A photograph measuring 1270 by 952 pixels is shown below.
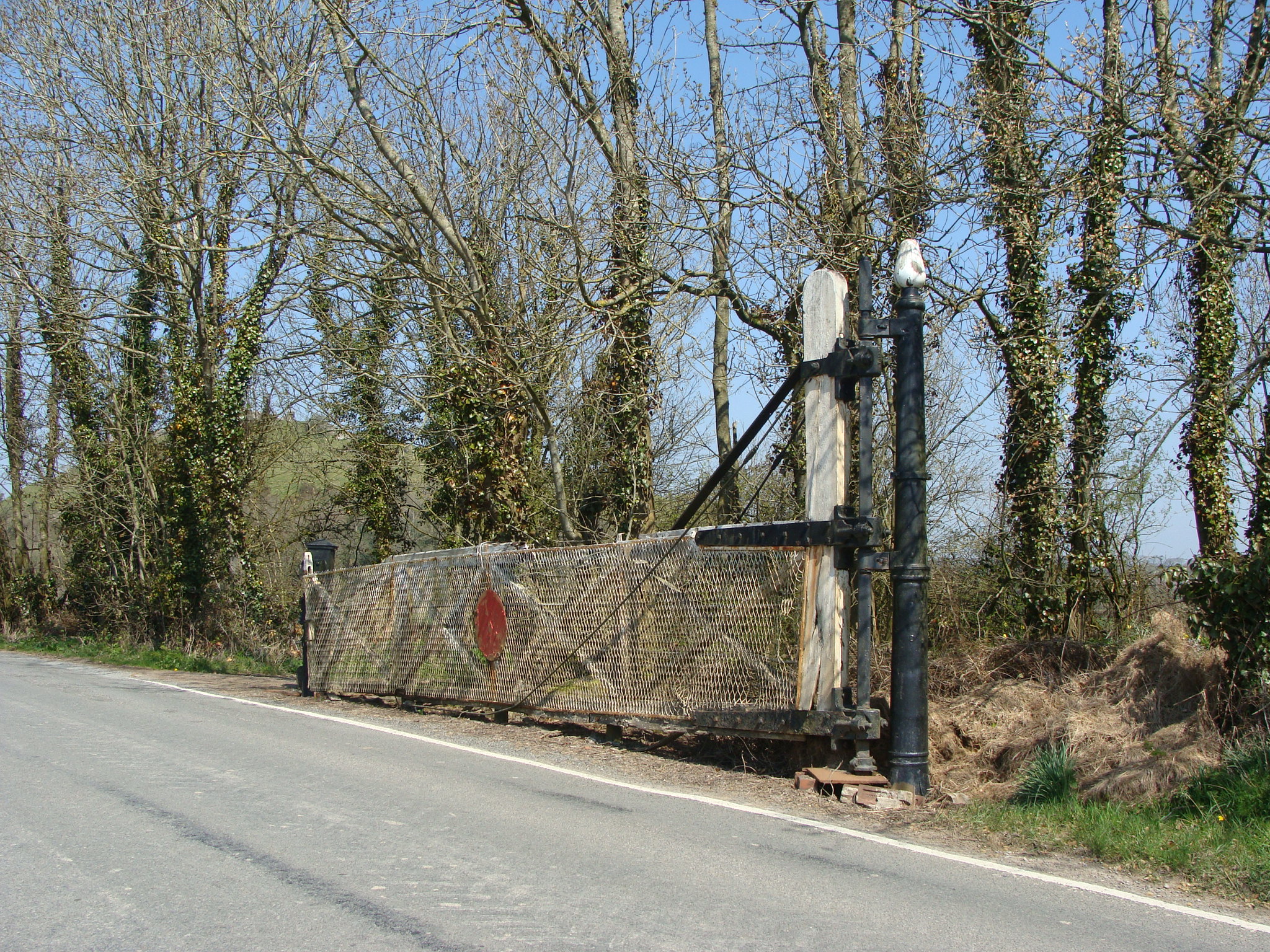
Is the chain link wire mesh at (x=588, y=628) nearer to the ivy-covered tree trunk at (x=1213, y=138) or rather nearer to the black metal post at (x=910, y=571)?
the black metal post at (x=910, y=571)

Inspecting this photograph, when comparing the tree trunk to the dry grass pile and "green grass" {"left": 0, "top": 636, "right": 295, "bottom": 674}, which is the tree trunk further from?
"green grass" {"left": 0, "top": 636, "right": 295, "bottom": 674}

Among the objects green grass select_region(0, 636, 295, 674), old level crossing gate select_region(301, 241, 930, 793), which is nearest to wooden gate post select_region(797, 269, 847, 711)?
old level crossing gate select_region(301, 241, 930, 793)

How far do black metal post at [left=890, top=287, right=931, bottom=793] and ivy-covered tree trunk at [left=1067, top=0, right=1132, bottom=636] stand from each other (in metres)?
2.31

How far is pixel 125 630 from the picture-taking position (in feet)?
87.9

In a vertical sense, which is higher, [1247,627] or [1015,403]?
[1015,403]

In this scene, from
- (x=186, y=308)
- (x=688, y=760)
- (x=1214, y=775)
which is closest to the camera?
(x=1214, y=775)

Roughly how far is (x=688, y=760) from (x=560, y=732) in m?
1.91

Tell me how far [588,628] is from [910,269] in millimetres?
4583

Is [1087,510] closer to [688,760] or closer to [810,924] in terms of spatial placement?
[688,760]

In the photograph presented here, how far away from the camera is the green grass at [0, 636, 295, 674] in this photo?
20703 mm

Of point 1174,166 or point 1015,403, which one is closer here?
point 1174,166

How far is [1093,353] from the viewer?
13906 millimetres

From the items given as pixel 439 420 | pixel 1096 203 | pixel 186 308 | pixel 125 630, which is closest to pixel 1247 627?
pixel 1096 203

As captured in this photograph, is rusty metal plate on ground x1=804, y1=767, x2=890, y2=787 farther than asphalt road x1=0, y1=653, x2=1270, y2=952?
Yes
